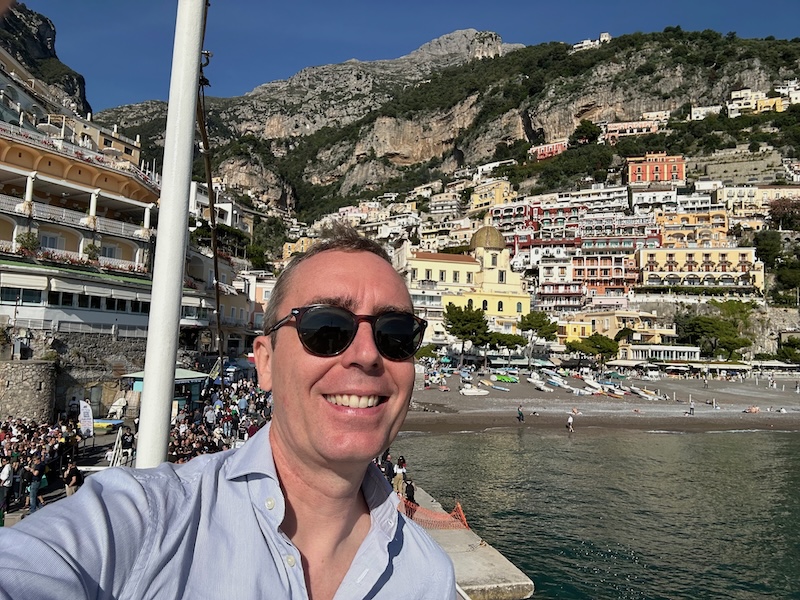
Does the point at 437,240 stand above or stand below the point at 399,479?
above

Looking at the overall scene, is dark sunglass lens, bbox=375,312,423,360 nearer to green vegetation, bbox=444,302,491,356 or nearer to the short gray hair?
the short gray hair

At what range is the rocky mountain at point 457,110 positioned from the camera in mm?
118188

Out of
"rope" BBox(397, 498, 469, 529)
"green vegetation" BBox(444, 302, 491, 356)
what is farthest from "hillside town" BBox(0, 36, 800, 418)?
"rope" BBox(397, 498, 469, 529)

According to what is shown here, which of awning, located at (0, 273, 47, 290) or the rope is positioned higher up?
awning, located at (0, 273, 47, 290)

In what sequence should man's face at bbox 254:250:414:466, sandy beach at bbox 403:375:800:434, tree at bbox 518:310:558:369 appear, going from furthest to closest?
1. tree at bbox 518:310:558:369
2. sandy beach at bbox 403:375:800:434
3. man's face at bbox 254:250:414:466

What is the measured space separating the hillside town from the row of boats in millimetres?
8630

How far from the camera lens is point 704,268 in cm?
6925

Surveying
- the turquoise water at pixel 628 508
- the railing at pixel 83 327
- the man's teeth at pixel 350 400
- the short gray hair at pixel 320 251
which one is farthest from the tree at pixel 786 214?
the man's teeth at pixel 350 400

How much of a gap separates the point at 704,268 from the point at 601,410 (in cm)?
4645

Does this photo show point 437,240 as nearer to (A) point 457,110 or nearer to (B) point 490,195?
(B) point 490,195

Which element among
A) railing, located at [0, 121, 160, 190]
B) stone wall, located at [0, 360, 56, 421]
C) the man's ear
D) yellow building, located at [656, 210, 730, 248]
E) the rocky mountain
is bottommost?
stone wall, located at [0, 360, 56, 421]

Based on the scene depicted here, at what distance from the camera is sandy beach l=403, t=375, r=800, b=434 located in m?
29.3

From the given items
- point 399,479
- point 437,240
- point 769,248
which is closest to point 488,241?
point 437,240

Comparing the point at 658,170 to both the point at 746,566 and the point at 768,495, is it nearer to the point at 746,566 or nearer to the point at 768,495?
the point at 768,495
